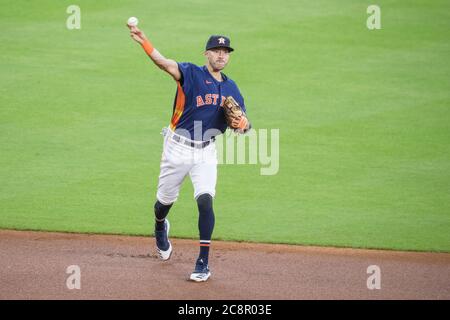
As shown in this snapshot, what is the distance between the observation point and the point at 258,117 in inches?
442

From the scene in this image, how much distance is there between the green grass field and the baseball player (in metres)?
1.29

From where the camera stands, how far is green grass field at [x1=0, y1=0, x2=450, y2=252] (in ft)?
26.8

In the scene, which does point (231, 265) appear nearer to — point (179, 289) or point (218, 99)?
point (179, 289)

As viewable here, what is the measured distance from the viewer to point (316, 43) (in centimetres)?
1405

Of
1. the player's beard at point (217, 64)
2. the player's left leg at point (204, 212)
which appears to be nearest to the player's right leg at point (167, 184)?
the player's left leg at point (204, 212)

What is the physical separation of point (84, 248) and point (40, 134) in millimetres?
3654

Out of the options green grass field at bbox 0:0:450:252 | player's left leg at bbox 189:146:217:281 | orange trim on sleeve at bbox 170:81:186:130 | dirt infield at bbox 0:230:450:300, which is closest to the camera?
dirt infield at bbox 0:230:450:300

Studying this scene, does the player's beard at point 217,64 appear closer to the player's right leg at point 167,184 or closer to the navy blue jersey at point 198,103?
the navy blue jersey at point 198,103

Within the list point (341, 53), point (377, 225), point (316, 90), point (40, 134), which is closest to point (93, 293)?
point (377, 225)

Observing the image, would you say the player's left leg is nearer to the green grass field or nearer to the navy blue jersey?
the navy blue jersey

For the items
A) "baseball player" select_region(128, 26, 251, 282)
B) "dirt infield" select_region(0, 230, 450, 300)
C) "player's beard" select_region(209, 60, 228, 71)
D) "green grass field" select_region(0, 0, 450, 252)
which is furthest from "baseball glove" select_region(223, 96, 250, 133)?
"green grass field" select_region(0, 0, 450, 252)

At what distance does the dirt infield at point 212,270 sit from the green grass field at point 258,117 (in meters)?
0.34

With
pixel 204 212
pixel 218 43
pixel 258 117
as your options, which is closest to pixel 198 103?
pixel 218 43

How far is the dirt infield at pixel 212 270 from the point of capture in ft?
20.0
